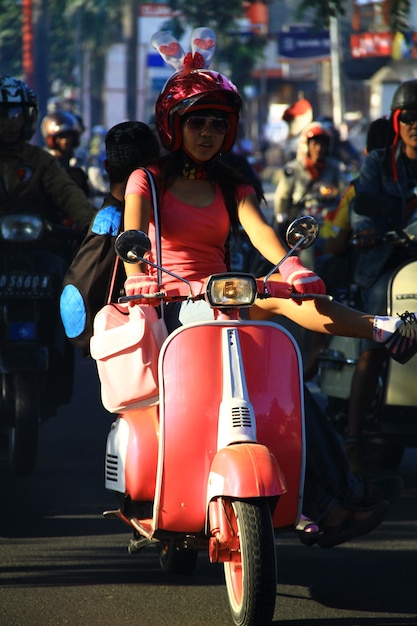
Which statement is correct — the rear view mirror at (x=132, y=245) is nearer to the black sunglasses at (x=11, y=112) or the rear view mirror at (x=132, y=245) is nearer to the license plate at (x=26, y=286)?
the license plate at (x=26, y=286)

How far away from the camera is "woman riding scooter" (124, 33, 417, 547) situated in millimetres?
5344

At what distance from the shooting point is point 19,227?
315 inches

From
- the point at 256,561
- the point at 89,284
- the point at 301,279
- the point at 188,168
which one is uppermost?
the point at 188,168

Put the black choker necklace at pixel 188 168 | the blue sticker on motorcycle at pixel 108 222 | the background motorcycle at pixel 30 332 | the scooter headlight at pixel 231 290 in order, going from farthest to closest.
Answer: the background motorcycle at pixel 30 332
the blue sticker on motorcycle at pixel 108 222
the black choker necklace at pixel 188 168
the scooter headlight at pixel 231 290

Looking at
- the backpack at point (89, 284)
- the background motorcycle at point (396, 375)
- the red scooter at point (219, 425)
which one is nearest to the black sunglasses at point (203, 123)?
the backpack at point (89, 284)

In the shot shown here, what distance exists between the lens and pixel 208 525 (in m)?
4.91

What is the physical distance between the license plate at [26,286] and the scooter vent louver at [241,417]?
3.22 meters

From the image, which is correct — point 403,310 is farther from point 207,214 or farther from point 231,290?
point 231,290

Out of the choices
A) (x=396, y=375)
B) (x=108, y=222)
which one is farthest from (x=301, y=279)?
(x=396, y=375)

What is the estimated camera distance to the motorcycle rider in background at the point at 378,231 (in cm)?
754

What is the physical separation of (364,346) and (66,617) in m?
2.90

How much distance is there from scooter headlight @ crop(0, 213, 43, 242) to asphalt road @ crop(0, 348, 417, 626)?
1.33 m

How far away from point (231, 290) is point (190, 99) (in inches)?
37.9

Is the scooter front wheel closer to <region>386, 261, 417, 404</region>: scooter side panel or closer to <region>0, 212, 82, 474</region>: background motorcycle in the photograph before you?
<region>386, 261, 417, 404</region>: scooter side panel
